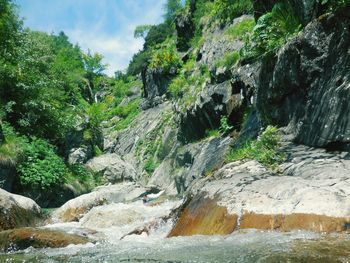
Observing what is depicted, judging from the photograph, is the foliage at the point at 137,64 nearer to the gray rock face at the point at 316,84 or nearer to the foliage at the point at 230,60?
the foliage at the point at 230,60

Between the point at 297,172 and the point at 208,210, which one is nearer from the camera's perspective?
the point at 208,210

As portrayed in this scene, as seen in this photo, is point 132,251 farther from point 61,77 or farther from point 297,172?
point 61,77

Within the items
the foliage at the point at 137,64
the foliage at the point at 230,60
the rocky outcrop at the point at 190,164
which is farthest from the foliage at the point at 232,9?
the foliage at the point at 137,64

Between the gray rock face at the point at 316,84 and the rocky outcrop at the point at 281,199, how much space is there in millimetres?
607

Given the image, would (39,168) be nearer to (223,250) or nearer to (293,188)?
(293,188)

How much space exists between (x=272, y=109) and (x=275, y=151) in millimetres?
2308

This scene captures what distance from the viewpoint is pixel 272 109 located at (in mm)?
11023

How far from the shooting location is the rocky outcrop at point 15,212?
9219 mm

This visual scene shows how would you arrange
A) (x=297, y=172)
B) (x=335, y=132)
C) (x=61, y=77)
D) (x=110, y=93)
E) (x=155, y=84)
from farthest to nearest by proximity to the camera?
(x=110, y=93) → (x=155, y=84) → (x=61, y=77) → (x=335, y=132) → (x=297, y=172)

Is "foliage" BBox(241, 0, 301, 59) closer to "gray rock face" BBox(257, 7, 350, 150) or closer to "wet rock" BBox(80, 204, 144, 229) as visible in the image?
"gray rock face" BBox(257, 7, 350, 150)

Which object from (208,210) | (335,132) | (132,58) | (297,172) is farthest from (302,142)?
(132,58)

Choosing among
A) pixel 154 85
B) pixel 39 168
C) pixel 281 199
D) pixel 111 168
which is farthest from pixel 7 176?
pixel 154 85

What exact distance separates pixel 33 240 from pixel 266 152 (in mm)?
4915

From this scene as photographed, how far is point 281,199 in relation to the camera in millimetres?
5891
